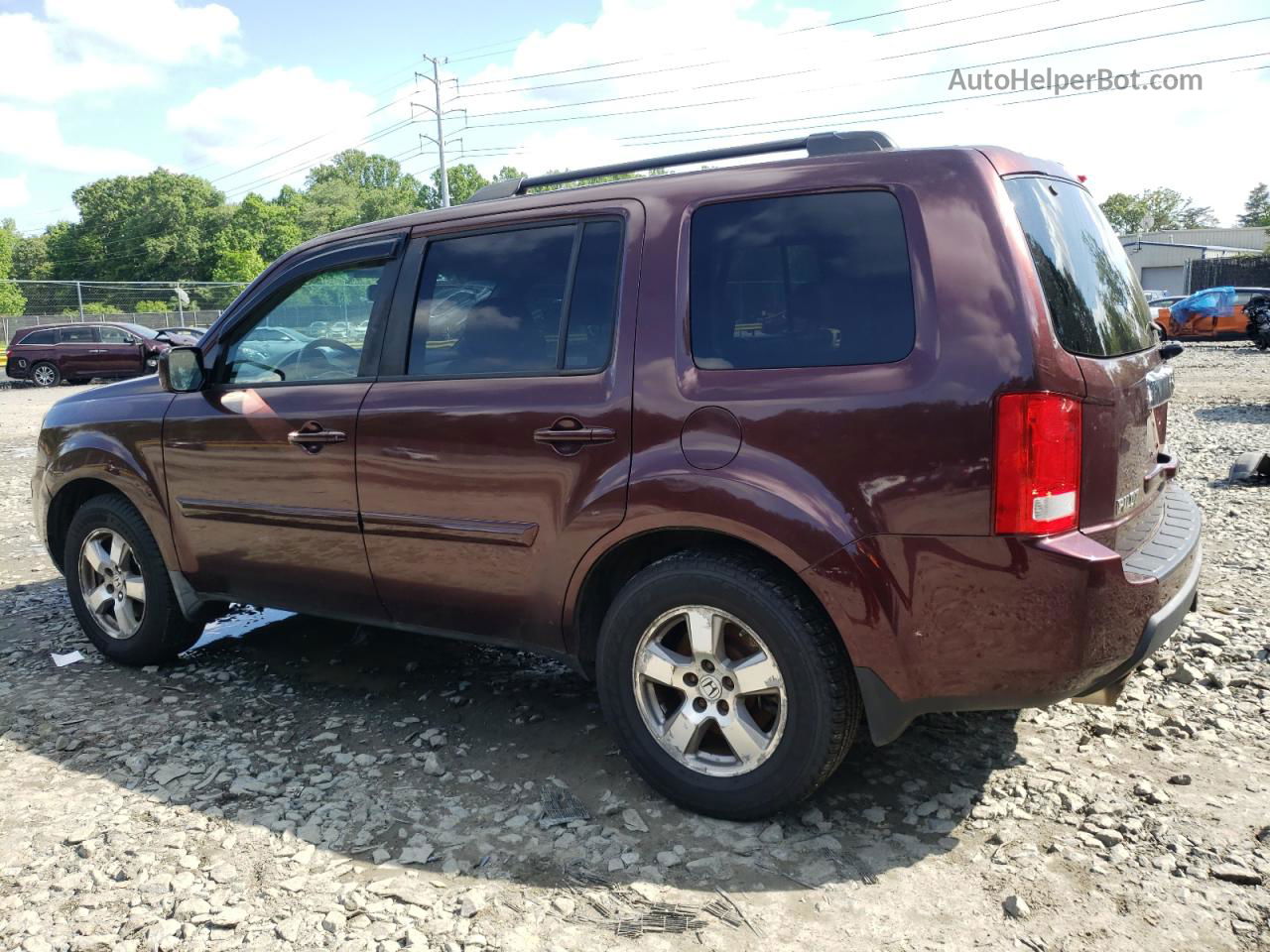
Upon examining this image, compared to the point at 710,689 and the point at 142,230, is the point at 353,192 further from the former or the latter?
the point at 710,689

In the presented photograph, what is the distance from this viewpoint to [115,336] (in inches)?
977

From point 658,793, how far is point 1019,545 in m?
1.44

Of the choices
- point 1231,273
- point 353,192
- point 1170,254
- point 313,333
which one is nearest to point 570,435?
point 313,333

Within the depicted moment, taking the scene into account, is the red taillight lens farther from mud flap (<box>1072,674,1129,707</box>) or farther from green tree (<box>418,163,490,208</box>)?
green tree (<box>418,163,490,208</box>)

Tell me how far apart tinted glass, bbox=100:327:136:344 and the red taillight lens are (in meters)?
26.1

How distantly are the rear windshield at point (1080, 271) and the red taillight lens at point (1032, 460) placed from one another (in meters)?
0.22

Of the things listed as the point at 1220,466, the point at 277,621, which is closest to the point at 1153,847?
the point at 277,621

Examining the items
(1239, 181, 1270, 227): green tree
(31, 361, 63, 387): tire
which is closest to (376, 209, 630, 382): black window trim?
(31, 361, 63, 387): tire

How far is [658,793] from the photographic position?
10.8 ft

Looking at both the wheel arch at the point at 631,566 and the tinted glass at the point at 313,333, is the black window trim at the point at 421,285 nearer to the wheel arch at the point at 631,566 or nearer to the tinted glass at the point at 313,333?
the tinted glass at the point at 313,333

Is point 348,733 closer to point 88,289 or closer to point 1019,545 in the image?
point 1019,545

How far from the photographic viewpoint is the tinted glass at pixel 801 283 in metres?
2.78

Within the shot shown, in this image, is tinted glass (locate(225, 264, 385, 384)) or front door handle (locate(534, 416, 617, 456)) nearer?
front door handle (locate(534, 416, 617, 456))

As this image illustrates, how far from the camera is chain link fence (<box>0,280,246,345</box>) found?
115ft
